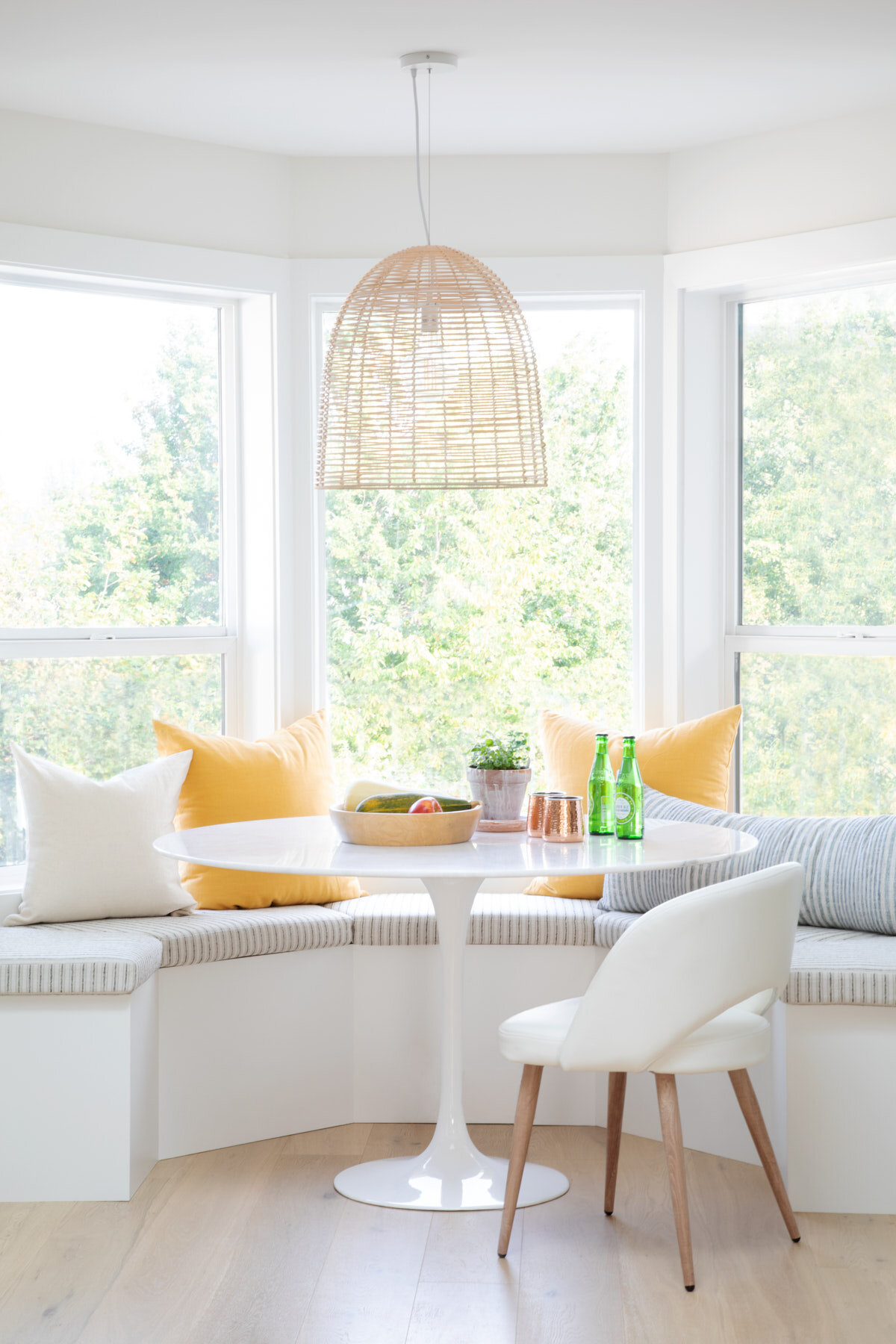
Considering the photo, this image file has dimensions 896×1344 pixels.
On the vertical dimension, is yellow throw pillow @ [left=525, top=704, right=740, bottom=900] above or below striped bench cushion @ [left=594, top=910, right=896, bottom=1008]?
above

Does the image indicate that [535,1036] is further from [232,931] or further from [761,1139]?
[232,931]

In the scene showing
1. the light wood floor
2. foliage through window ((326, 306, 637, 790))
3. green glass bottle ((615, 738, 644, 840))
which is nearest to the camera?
the light wood floor

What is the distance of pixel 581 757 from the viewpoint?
12.4ft

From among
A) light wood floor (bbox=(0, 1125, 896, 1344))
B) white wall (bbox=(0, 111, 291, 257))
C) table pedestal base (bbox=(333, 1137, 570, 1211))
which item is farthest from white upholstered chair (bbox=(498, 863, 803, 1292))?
white wall (bbox=(0, 111, 291, 257))

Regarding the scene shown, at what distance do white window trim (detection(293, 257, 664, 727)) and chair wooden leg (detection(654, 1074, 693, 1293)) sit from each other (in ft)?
5.28

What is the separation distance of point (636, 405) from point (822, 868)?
1.55 meters

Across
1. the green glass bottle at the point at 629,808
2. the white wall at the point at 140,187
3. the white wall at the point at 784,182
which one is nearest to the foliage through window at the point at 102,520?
the white wall at the point at 140,187

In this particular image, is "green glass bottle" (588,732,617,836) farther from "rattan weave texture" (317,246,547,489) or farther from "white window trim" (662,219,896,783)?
"white window trim" (662,219,896,783)

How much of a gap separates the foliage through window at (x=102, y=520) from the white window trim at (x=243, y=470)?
0.03 meters

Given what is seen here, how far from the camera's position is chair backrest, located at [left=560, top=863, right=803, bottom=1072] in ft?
8.00

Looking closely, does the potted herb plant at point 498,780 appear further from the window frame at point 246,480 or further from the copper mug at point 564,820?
the window frame at point 246,480

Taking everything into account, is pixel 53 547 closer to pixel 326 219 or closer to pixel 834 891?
pixel 326 219

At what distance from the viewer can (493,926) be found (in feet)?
11.3

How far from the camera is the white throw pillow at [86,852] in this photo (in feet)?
10.8
